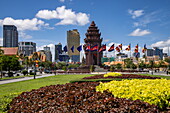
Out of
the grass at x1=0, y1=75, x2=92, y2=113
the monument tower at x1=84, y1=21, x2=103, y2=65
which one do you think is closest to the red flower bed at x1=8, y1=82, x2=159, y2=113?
the grass at x1=0, y1=75, x2=92, y2=113

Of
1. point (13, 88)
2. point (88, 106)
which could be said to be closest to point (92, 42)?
point (13, 88)

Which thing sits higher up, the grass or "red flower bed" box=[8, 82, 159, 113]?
"red flower bed" box=[8, 82, 159, 113]

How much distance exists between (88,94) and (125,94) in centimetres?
174

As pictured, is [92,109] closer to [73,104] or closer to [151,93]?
[73,104]

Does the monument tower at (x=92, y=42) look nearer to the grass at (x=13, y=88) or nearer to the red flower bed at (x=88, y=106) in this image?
the grass at (x=13, y=88)

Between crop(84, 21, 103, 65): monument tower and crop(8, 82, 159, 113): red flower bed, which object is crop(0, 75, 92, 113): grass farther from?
crop(84, 21, 103, 65): monument tower

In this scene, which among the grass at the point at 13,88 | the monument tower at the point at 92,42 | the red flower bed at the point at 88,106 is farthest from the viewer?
the monument tower at the point at 92,42

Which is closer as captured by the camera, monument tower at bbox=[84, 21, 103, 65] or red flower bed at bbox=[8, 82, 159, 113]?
red flower bed at bbox=[8, 82, 159, 113]

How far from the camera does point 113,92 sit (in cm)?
834

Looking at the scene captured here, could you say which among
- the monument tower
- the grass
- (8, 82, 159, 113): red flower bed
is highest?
the monument tower

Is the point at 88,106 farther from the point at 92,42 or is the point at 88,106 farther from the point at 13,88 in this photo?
the point at 92,42

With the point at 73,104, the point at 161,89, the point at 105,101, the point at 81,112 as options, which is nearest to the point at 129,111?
the point at 105,101

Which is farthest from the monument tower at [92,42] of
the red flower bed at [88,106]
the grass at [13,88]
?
the red flower bed at [88,106]

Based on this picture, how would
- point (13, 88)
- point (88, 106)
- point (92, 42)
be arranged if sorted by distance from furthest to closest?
point (92, 42) < point (13, 88) < point (88, 106)
